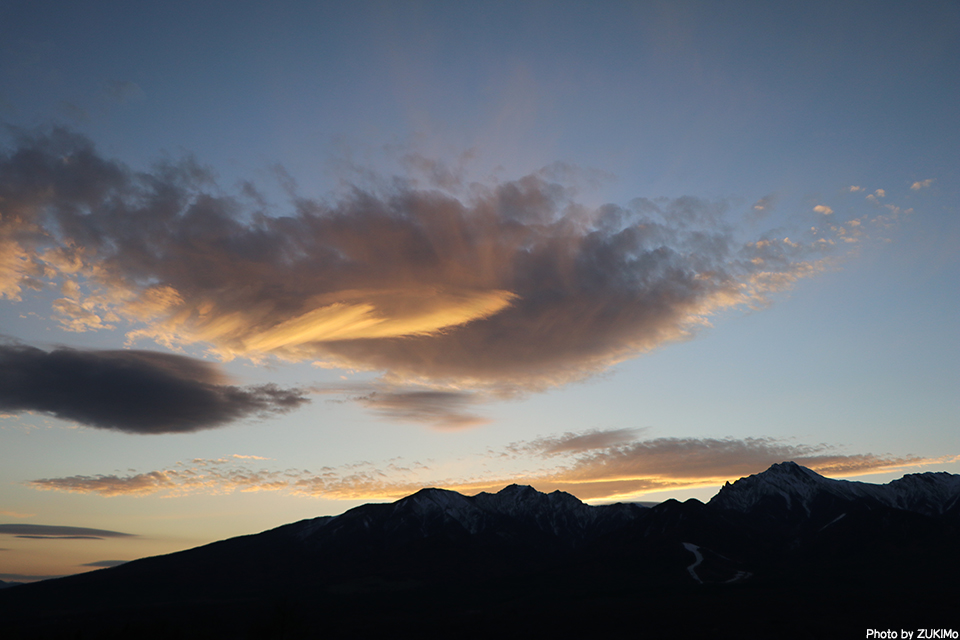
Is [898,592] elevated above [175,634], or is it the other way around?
[175,634]

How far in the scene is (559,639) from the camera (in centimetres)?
14475

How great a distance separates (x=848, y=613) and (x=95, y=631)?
22322 centimetres

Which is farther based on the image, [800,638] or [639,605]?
[639,605]

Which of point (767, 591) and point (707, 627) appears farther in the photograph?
point (767, 591)

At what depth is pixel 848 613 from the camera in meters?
154

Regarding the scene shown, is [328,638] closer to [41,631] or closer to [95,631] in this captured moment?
[95,631]

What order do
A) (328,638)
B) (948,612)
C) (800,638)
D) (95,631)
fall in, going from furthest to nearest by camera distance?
(95,631), (328,638), (948,612), (800,638)

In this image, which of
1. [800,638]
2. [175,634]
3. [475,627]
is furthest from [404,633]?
[800,638]

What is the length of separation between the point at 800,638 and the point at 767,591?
220 feet

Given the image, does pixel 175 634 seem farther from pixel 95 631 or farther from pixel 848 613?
pixel 848 613

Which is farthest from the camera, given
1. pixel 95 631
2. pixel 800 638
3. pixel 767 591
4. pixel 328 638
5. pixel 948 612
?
pixel 767 591

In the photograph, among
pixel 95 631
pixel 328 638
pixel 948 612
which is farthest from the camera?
pixel 95 631

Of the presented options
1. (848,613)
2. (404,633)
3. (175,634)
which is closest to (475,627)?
(404,633)

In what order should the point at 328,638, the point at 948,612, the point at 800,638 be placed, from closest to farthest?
the point at 800,638 < the point at 948,612 < the point at 328,638
